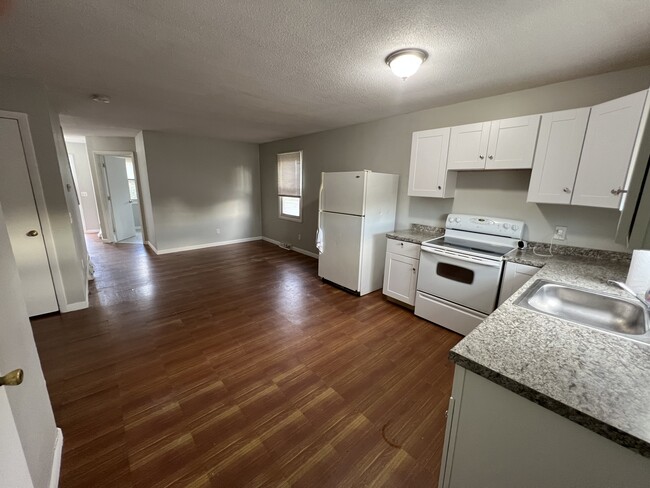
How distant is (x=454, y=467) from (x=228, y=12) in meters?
2.45

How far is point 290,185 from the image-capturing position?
5.61m

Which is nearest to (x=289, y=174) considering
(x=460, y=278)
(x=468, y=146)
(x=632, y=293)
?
(x=468, y=146)

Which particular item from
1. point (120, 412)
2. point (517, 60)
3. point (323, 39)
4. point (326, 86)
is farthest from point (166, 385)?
point (517, 60)

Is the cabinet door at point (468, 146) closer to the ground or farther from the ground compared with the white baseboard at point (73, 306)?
farther from the ground

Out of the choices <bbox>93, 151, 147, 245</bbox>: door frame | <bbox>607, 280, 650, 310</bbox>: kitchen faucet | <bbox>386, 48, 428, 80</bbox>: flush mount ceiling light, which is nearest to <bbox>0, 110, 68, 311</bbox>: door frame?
<bbox>93, 151, 147, 245</bbox>: door frame

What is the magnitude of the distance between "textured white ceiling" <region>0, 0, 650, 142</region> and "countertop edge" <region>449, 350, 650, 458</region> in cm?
174

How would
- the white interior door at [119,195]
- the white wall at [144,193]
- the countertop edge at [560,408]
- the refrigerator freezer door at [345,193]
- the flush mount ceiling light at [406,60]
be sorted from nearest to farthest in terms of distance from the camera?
the countertop edge at [560,408] < the flush mount ceiling light at [406,60] < the refrigerator freezer door at [345,193] < the white wall at [144,193] < the white interior door at [119,195]

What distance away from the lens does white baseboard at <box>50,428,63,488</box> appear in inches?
49.9

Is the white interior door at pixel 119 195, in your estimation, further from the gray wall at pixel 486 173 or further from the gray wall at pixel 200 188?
the gray wall at pixel 486 173

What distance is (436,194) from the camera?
115 inches

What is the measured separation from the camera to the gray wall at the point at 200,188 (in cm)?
510

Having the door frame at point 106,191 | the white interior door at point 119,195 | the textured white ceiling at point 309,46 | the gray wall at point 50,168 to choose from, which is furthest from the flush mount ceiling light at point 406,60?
the white interior door at point 119,195

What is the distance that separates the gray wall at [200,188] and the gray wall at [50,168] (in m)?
2.27

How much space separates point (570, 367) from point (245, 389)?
6.18 feet
